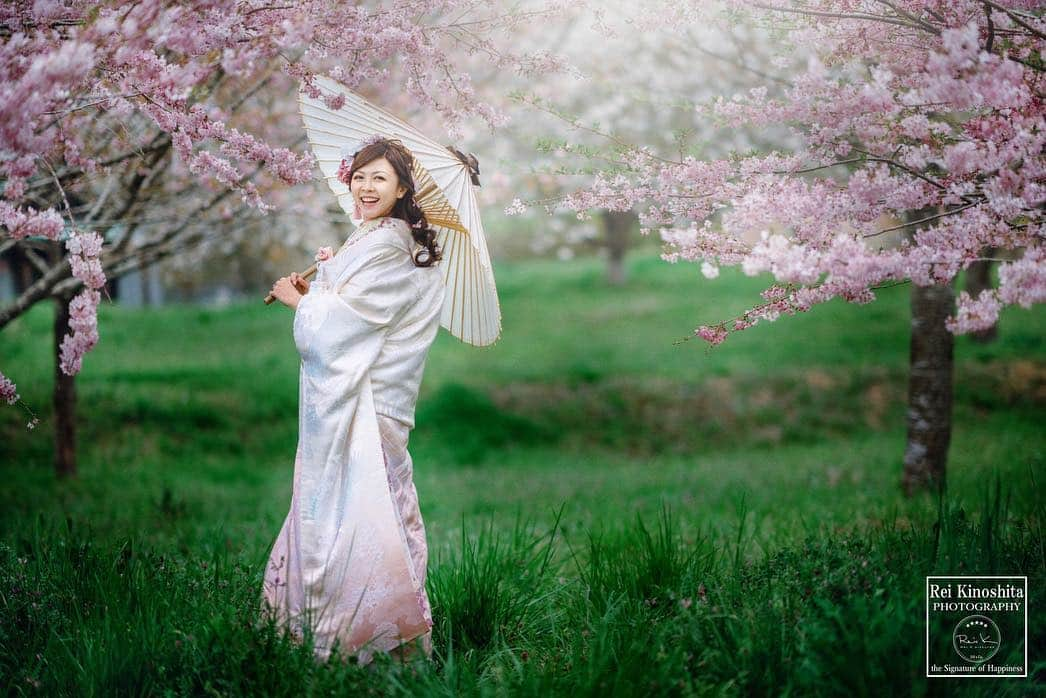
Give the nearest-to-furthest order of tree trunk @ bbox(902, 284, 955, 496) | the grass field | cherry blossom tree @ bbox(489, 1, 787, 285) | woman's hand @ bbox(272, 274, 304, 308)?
the grass field < woman's hand @ bbox(272, 274, 304, 308) < cherry blossom tree @ bbox(489, 1, 787, 285) < tree trunk @ bbox(902, 284, 955, 496)

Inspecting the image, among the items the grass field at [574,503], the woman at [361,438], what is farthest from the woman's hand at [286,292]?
the grass field at [574,503]

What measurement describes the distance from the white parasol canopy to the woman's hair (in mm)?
38

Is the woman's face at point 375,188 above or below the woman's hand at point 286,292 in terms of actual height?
above

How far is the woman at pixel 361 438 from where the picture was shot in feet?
9.96

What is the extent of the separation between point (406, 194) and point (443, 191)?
157 millimetres

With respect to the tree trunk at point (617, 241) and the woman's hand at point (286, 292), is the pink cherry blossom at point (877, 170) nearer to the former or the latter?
the woman's hand at point (286, 292)

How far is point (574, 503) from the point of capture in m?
6.85

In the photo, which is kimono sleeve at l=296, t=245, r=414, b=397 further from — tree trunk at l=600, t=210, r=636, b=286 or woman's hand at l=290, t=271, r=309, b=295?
tree trunk at l=600, t=210, r=636, b=286

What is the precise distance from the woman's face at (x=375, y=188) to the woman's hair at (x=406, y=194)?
2 centimetres

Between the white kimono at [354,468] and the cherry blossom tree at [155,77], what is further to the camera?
the white kimono at [354,468]

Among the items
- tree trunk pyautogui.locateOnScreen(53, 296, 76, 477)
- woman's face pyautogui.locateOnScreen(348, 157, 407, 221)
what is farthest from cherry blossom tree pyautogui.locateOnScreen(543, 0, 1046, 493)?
tree trunk pyautogui.locateOnScreen(53, 296, 76, 477)

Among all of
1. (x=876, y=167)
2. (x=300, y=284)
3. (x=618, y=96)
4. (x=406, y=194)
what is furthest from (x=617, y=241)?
(x=300, y=284)

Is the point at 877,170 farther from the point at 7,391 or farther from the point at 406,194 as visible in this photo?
the point at 7,391

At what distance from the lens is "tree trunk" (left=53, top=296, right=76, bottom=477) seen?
721cm
